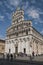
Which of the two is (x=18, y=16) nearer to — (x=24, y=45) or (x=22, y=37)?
(x=22, y=37)

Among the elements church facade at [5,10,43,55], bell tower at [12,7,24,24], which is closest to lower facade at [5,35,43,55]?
church facade at [5,10,43,55]

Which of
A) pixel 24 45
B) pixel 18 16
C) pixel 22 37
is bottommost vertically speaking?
pixel 24 45

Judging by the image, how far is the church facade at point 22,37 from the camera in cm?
4075

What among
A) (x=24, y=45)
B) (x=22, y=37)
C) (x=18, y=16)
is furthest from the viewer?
(x=18, y=16)


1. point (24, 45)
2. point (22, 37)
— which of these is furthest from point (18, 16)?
point (24, 45)

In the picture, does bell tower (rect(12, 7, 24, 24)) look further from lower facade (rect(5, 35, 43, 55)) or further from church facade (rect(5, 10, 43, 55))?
lower facade (rect(5, 35, 43, 55))

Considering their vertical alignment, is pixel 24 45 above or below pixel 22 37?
below

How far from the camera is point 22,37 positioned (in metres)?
42.8

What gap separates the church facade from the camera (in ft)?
134

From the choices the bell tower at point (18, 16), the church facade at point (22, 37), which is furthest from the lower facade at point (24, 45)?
the bell tower at point (18, 16)

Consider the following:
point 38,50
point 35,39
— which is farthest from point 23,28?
point 38,50

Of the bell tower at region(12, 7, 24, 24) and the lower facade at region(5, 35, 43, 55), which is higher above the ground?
the bell tower at region(12, 7, 24, 24)

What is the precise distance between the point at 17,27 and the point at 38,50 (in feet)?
33.1

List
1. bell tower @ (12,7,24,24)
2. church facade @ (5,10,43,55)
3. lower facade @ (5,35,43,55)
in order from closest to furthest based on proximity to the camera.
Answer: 1. lower facade @ (5,35,43,55)
2. church facade @ (5,10,43,55)
3. bell tower @ (12,7,24,24)
